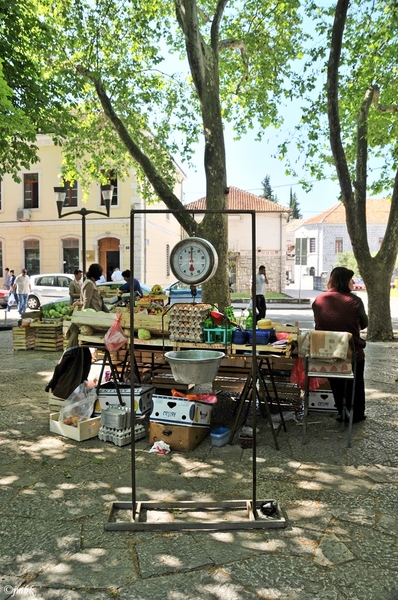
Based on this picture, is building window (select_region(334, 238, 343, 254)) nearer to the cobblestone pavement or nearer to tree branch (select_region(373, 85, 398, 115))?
tree branch (select_region(373, 85, 398, 115))

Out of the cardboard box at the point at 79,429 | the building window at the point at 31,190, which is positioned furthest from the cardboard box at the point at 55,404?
the building window at the point at 31,190

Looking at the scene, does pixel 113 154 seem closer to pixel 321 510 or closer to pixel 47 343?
pixel 47 343

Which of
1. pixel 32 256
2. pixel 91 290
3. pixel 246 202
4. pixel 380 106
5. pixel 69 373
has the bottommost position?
pixel 69 373

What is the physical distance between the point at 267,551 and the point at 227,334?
8.13 ft

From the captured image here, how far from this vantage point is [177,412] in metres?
5.09

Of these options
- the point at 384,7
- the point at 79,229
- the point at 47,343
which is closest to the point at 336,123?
the point at 384,7

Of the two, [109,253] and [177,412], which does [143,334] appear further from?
[109,253]

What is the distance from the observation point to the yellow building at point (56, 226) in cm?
2688

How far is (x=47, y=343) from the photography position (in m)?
11.4

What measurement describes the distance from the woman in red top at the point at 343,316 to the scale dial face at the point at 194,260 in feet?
4.94

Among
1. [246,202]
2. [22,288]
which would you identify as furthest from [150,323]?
[246,202]

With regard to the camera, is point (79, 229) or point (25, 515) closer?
point (25, 515)

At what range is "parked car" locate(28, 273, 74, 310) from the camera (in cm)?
2134

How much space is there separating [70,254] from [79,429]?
2360cm
